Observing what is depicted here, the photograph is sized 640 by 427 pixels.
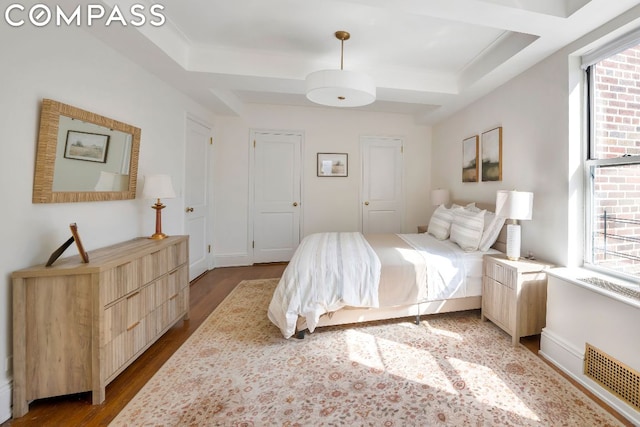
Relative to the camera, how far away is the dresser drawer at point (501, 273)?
6.91 feet

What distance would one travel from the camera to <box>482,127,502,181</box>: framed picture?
2.97 meters

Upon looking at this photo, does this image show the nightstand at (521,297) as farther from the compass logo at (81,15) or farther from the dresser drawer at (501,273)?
the compass logo at (81,15)

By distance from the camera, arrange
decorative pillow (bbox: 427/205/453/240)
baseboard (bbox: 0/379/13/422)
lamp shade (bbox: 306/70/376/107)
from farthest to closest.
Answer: decorative pillow (bbox: 427/205/453/240) < lamp shade (bbox: 306/70/376/107) < baseboard (bbox: 0/379/13/422)

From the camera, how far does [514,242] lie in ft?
7.50

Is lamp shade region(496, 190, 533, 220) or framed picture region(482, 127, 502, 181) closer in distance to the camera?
lamp shade region(496, 190, 533, 220)

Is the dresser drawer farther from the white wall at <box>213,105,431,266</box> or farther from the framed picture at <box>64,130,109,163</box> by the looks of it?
the framed picture at <box>64,130,109,163</box>

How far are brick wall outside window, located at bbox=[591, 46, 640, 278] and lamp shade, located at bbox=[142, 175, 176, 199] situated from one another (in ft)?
11.8

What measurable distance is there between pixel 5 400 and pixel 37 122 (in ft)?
5.25

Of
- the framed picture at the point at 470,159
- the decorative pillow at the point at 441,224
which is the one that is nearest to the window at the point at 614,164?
the decorative pillow at the point at 441,224

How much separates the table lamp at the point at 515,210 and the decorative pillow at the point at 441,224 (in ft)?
2.72

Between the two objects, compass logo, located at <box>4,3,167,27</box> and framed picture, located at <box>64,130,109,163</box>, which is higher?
compass logo, located at <box>4,3,167,27</box>

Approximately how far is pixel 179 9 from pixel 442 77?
9.46 feet

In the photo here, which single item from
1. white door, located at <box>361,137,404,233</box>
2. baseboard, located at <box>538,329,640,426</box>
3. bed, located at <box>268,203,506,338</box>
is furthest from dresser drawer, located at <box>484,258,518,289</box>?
white door, located at <box>361,137,404,233</box>

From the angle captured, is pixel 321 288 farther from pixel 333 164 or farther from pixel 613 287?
pixel 333 164
